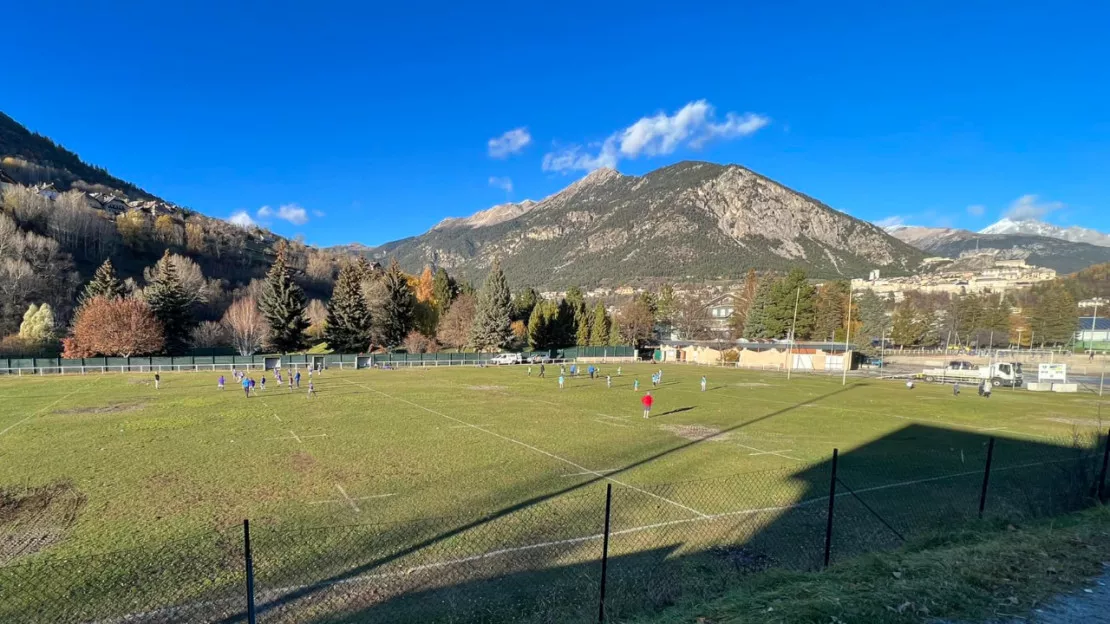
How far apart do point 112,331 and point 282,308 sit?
15734 millimetres

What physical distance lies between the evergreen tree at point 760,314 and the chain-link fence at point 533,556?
244 ft

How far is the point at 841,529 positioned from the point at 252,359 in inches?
2324

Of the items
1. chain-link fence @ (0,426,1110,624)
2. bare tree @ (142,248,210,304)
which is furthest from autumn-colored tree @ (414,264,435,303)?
chain-link fence @ (0,426,1110,624)

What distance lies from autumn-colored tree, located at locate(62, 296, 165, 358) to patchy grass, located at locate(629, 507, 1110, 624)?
62.2 m

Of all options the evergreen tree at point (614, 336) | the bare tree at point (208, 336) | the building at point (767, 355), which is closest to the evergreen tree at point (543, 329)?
the evergreen tree at point (614, 336)

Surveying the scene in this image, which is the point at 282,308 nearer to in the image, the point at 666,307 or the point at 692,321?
the point at 666,307

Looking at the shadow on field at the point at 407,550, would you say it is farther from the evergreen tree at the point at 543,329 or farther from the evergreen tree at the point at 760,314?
the evergreen tree at the point at 760,314

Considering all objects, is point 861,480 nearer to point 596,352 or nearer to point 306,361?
point 306,361

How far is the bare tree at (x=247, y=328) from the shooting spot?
65.6 meters

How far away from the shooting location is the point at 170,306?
58.2 meters

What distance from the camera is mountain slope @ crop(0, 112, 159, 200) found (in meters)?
139

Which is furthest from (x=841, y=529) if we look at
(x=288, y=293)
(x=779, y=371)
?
(x=288, y=293)

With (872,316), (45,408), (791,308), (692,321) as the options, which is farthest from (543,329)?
(872,316)

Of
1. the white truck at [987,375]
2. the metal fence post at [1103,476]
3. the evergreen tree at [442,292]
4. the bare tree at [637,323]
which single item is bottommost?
the white truck at [987,375]
